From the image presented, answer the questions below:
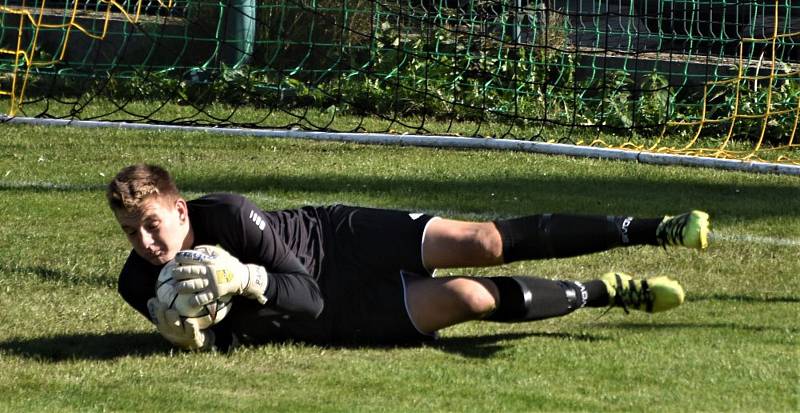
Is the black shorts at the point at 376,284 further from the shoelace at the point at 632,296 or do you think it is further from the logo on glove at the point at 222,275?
the shoelace at the point at 632,296

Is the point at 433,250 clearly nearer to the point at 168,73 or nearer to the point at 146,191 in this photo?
the point at 146,191

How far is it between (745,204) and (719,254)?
1.48 meters

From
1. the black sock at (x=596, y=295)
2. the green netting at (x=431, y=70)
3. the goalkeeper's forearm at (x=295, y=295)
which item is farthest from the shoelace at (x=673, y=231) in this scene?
the green netting at (x=431, y=70)

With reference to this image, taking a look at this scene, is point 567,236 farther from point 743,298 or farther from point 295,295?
point 743,298

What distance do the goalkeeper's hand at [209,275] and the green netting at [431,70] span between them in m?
6.12

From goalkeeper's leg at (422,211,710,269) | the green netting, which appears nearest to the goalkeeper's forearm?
goalkeeper's leg at (422,211,710,269)

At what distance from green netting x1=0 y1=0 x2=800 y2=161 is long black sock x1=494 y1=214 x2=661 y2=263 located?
17.4 ft

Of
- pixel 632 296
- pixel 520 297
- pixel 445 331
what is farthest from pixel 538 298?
pixel 445 331

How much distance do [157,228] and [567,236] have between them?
1600mm

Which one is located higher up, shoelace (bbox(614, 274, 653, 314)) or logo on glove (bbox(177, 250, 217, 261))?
logo on glove (bbox(177, 250, 217, 261))

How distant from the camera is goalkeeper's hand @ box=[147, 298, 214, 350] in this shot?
5.12m

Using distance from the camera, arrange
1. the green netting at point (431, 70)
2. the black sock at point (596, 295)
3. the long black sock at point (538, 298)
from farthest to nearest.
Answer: the green netting at point (431, 70), the black sock at point (596, 295), the long black sock at point (538, 298)

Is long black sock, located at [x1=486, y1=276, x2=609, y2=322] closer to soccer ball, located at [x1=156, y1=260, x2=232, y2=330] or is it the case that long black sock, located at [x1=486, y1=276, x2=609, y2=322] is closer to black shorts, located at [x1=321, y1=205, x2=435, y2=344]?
black shorts, located at [x1=321, y1=205, x2=435, y2=344]

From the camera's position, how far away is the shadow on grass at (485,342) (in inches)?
214
